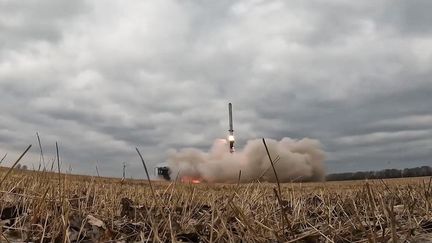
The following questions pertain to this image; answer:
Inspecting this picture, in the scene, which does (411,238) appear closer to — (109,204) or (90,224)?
(90,224)

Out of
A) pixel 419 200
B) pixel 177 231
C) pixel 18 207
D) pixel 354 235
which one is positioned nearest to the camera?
pixel 354 235

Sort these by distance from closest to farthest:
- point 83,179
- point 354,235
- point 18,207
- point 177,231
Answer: point 354,235, point 177,231, point 18,207, point 83,179

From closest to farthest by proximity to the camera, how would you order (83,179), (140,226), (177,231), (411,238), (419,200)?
1. (411,238)
2. (177,231)
3. (140,226)
4. (419,200)
5. (83,179)

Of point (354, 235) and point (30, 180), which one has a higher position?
point (30, 180)

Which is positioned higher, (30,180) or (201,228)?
(30,180)

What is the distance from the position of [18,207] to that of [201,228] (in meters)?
2.70

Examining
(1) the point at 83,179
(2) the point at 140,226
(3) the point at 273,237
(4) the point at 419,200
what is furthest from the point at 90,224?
(1) the point at 83,179

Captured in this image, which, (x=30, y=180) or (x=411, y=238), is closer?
(x=411, y=238)

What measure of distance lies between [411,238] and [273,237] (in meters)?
1.35

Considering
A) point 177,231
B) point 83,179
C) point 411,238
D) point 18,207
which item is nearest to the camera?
point 411,238

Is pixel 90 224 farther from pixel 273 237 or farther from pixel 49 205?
pixel 273 237

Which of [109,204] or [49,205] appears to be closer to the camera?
[49,205]

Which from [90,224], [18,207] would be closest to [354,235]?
[90,224]

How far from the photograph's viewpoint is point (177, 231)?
219 inches
